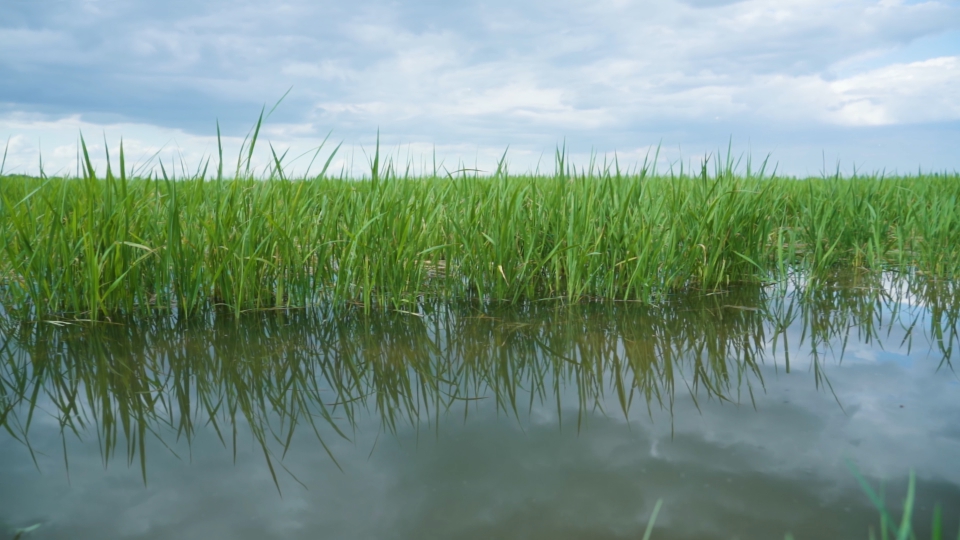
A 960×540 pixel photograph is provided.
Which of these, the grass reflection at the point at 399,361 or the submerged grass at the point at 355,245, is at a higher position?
the submerged grass at the point at 355,245

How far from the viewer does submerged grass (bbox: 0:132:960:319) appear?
2.61 metres

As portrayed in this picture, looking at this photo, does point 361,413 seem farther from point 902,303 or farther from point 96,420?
point 902,303

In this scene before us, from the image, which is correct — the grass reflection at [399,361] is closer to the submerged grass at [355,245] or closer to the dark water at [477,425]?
the dark water at [477,425]

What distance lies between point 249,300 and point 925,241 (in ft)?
12.3

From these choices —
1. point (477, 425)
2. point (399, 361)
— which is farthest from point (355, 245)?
point (477, 425)

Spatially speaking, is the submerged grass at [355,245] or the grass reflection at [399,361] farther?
the submerged grass at [355,245]

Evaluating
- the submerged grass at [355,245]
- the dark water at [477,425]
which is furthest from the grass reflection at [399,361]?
the submerged grass at [355,245]

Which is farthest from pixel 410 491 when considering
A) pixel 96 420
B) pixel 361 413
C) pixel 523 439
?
pixel 96 420

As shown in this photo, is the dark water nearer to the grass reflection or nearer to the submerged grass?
the grass reflection

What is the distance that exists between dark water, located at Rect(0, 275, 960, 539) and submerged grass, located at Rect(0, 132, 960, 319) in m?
0.20

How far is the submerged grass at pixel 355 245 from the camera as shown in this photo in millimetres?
2607

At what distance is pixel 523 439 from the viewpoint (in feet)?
4.94

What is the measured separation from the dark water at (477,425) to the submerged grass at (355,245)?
0.65 feet

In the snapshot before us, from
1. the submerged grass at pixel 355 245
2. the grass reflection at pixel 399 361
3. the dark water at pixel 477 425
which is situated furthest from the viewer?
the submerged grass at pixel 355 245
